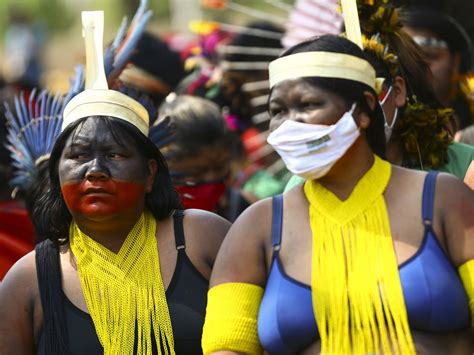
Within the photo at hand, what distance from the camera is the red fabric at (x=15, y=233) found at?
6602mm

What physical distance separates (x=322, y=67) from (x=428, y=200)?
0.52m

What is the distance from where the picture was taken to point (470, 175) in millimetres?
4816

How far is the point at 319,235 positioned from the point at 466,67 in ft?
10.3

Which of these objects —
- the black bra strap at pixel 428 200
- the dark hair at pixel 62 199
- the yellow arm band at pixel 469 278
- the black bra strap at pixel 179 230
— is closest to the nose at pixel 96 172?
the dark hair at pixel 62 199

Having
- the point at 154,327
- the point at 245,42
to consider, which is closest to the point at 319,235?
the point at 154,327

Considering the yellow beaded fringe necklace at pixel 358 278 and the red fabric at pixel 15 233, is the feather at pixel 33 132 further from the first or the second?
the yellow beaded fringe necklace at pixel 358 278

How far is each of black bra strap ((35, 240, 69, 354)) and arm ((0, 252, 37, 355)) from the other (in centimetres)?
4

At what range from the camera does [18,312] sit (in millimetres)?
4723

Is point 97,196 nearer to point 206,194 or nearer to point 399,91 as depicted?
point 399,91

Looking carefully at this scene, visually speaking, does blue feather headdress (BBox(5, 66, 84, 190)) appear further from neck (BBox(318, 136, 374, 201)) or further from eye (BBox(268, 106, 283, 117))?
neck (BBox(318, 136, 374, 201))

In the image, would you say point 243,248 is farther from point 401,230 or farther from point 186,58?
point 186,58

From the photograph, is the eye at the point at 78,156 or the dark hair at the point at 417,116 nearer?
the eye at the point at 78,156

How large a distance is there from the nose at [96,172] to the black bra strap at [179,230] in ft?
1.13

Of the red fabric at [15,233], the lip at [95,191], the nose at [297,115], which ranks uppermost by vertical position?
the nose at [297,115]
